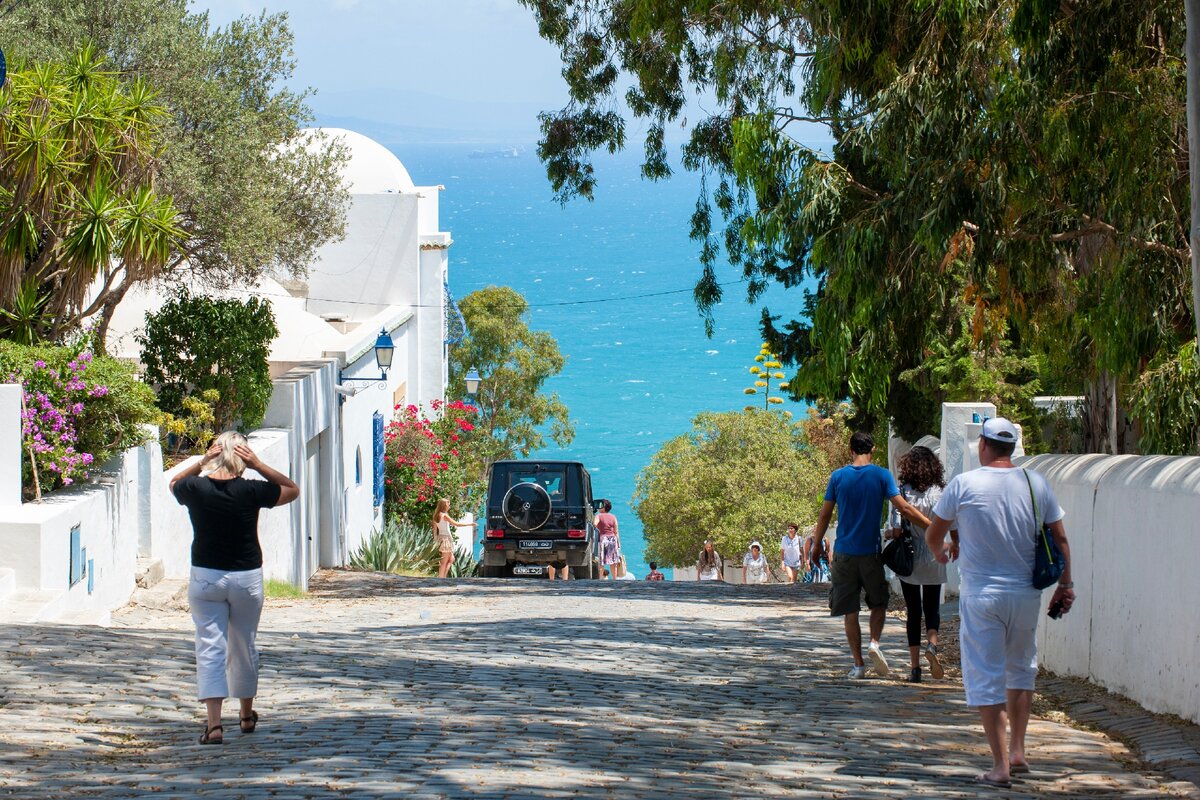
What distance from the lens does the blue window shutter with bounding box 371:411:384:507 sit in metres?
27.7

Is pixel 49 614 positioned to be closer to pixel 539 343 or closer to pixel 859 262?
pixel 859 262

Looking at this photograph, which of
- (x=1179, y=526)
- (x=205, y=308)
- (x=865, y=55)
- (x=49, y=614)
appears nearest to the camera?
(x=1179, y=526)

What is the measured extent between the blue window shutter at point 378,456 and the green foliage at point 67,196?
1228cm

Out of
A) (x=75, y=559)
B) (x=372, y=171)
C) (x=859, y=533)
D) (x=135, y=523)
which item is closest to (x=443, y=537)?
(x=135, y=523)

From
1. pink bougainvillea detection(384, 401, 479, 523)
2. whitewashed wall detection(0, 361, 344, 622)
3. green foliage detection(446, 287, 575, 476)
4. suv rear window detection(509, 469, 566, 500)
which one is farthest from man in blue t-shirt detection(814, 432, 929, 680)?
green foliage detection(446, 287, 575, 476)

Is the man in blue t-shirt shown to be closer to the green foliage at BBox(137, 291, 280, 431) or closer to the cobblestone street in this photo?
the cobblestone street

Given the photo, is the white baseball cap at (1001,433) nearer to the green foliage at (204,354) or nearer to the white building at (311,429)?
the white building at (311,429)

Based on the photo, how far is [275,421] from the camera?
18.6 meters

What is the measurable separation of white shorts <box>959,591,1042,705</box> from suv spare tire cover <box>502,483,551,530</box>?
18.7m

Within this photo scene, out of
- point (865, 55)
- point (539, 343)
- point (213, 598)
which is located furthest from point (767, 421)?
point (213, 598)

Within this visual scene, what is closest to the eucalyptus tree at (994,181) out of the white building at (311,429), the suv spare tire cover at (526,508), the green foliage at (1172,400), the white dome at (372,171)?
the green foliage at (1172,400)

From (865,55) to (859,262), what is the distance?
7.28ft

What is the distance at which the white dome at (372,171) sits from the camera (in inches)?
1623

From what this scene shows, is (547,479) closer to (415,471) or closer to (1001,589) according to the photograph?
(415,471)
